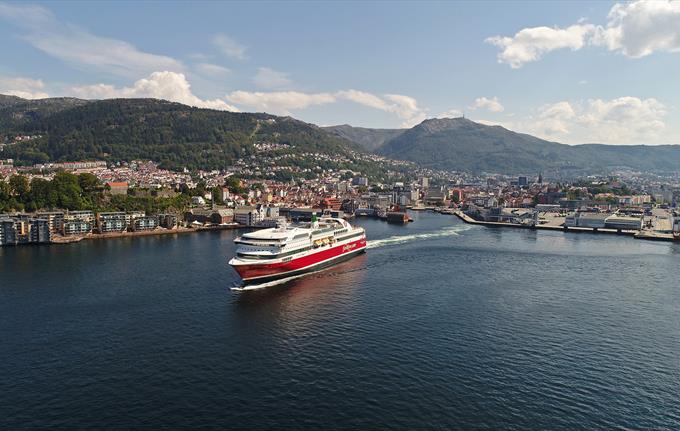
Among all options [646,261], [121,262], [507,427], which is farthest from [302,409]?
[646,261]

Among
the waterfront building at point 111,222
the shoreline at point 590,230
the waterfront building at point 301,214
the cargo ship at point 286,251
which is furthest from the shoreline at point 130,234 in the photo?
the shoreline at point 590,230

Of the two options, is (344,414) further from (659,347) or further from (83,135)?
(83,135)

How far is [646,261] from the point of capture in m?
44.4

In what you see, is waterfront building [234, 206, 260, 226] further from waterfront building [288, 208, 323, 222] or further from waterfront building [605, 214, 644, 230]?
waterfront building [605, 214, 644, 230]

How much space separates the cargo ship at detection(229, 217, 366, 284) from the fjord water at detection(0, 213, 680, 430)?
160 cm

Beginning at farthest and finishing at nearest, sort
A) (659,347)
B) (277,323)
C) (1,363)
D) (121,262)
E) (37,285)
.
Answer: (121,262)
(37,285)
(277,323)
(659,347)
(1,363)

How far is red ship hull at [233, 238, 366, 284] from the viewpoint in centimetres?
3253

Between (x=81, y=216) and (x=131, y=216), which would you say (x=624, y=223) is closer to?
(x=131, y=216)

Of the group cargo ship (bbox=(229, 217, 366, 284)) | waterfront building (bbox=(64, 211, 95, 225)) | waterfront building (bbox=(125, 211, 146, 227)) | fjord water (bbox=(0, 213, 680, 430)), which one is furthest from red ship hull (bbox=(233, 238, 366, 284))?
waterfront building (bbox=(64, 211, 95, 225))

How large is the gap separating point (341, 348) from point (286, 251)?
48.6 feet

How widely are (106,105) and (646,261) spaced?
198809mm

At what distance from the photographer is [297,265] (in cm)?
3631

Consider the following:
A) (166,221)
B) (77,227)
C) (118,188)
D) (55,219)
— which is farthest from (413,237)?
(118,188)

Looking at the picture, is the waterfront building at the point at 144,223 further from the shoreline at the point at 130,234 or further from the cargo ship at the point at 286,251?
the cargo ship at the point at 286,251
